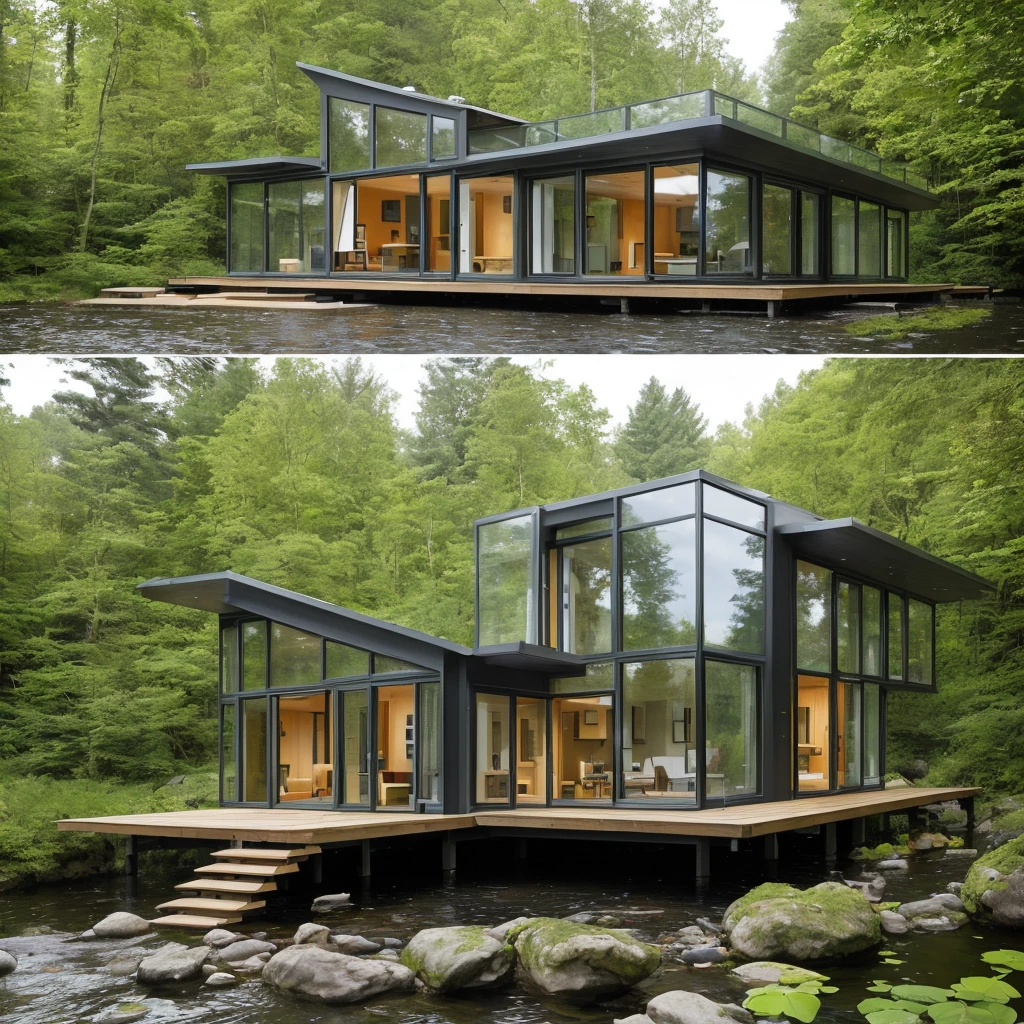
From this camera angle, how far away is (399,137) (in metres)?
20.4

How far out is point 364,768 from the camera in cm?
1396

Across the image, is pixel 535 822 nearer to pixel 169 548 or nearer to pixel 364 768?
pixel 364 768

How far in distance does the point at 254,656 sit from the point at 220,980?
791 centimetres

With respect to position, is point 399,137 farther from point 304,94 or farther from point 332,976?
point 304,94

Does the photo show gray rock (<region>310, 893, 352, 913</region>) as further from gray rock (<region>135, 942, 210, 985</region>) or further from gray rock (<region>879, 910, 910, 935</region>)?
gray rock (<region>879, 910, 910, 935</region>)

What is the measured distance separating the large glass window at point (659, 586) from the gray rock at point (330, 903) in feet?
14.6

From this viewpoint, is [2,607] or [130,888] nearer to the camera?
[130,888]

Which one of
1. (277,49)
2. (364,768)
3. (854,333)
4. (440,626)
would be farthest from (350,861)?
(277,49)

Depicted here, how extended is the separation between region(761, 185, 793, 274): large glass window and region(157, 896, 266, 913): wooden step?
12.5 metres

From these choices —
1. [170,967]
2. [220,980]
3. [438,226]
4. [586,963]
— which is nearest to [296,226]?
[438,226]

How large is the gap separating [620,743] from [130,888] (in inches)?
219

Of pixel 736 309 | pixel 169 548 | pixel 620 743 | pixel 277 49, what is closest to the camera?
pixel 620 743

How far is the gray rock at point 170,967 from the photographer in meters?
7.76

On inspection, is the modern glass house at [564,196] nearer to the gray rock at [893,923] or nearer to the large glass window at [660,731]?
the large glass window at [660,731]
